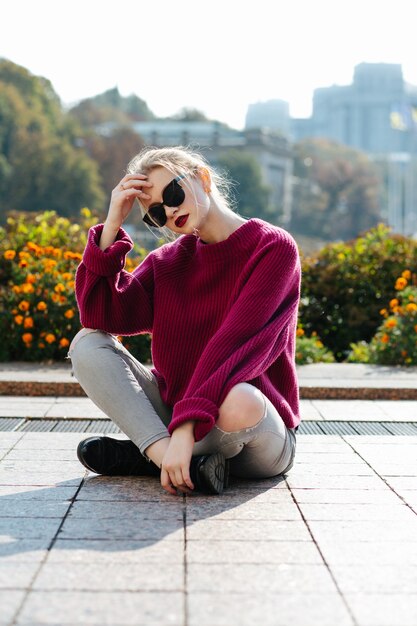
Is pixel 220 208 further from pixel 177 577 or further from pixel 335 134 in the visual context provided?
pixel 335 134

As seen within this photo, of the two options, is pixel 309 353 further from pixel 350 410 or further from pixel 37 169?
pixel 37 169

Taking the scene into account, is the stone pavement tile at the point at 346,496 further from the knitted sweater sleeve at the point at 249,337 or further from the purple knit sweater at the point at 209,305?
the knitted sweater sleeve at the point at 249,337

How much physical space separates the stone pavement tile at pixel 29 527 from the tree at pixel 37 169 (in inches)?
1867

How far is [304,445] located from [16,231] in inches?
205

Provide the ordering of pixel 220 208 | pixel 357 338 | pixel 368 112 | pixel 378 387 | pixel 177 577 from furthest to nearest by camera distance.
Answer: pixel 368 112 → pixel 357 338 → pixel 378 387 → pixel 220 208 → pixel 177 577

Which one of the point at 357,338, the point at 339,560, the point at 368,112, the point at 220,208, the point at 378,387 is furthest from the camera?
the point at 368,112

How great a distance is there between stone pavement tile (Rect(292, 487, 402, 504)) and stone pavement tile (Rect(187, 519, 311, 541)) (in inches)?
12.3

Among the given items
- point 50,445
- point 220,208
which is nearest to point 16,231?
point 50,445

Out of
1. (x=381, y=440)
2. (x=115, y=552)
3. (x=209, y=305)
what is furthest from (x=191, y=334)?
(x=381, y=440)

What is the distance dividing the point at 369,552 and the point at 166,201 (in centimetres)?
126

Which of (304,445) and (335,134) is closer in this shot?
(304,445)

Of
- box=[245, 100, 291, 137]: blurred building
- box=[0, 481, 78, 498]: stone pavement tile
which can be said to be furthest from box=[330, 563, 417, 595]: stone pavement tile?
box=[245, 100, 291, 137]: blurred building

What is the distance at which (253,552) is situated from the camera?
2766mm

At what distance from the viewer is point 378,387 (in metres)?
5.81
